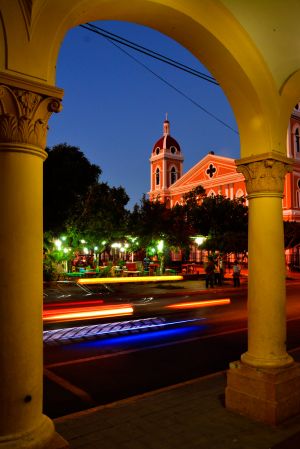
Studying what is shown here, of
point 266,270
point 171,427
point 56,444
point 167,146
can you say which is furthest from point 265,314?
point 167,146

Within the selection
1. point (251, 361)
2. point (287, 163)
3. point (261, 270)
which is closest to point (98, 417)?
point (251, 361)

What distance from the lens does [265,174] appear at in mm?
5293

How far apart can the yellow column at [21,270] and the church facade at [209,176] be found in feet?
94.0

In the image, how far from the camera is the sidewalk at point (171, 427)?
414 centimetres

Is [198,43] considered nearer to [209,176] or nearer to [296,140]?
[296,140]

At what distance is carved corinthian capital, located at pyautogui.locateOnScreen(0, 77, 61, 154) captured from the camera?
10.1 ft

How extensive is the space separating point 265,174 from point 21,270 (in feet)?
11.3

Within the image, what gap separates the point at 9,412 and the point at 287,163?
447cm

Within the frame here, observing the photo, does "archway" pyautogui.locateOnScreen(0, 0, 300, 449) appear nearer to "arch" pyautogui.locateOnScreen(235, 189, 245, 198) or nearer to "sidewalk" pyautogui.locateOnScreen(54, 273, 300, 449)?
"sidewalk" pyautogui.locateOnScreen(54, 273, 300, 449)

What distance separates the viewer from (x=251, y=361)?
5000mm

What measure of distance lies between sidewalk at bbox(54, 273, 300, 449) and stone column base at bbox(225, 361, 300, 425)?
10 centimetres

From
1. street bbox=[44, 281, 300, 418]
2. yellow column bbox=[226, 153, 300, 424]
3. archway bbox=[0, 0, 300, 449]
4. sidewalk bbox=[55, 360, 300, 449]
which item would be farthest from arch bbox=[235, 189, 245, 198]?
sidewalk bbox=[55, 360, 300, 449]

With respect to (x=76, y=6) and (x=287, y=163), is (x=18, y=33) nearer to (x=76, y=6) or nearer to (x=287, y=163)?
(x=76, y=6)

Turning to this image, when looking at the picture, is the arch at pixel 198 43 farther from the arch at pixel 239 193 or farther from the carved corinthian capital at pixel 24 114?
the arch at pixel 239 193
